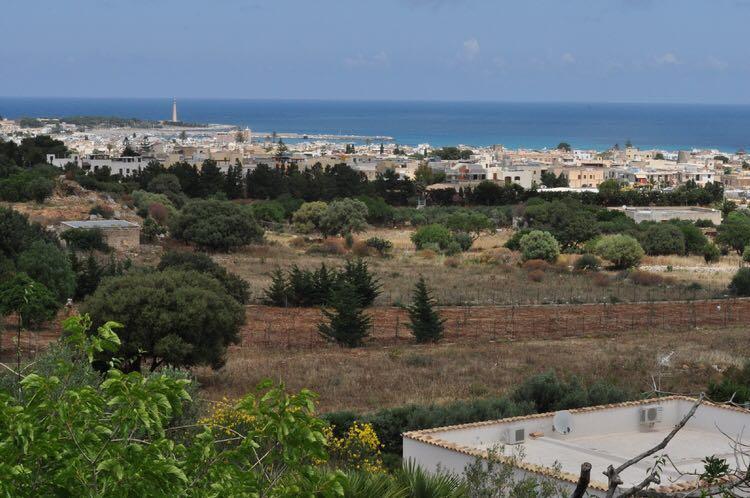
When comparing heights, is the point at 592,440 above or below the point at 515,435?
below

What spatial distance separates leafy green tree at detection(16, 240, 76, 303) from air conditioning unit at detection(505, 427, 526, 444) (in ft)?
55.8

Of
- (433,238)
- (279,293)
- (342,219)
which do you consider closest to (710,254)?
(433,238)

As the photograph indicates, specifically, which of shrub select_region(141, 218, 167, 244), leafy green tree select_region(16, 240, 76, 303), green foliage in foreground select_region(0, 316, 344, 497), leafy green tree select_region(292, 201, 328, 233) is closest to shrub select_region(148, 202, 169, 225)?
shrub select_region(141, 218, 167, 244)

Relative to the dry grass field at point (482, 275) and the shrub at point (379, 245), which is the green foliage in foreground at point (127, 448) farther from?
the shrub at point (379, 245)

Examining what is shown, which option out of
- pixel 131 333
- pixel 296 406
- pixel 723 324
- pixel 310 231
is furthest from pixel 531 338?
pixel 310 231

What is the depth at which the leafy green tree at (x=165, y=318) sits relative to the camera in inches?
744

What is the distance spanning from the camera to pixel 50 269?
27.9 metres

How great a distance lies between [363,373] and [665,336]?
807 centimetres

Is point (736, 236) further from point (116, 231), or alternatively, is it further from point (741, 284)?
point (116, 231)

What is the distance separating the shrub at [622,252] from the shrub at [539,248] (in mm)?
1867

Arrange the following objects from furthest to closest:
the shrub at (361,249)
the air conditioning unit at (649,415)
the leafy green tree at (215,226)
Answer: the shrub at (361,249) < the leafy green tree at (215,226) < the air conditioning unit at (649,415)

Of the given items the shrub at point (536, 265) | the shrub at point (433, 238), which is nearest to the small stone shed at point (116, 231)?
the shrub at point (433, 238)

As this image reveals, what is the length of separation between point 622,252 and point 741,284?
8653mm

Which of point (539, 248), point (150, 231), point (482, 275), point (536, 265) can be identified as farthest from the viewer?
point (150, 231)
